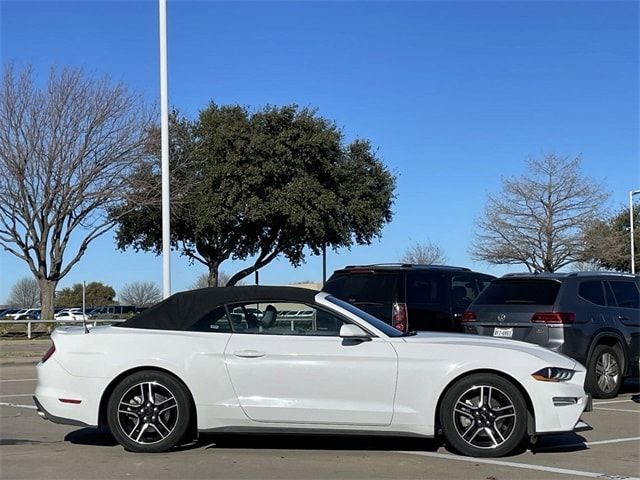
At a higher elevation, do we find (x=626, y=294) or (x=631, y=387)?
(x=626, y=294)

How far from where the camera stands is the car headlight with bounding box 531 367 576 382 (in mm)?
6754

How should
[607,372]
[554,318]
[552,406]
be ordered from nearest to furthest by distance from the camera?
[552,406] → [554,318] → [607,372]

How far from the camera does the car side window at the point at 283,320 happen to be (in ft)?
23.0

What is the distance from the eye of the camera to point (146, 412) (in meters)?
6.95

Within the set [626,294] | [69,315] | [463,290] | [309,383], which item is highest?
[463,290]

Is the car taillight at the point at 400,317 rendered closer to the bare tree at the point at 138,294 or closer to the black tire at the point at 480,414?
the black tire at the point at 480,414

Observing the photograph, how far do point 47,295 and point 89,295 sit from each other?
7954 cm

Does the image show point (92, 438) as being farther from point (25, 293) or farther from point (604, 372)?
point (25, 293)

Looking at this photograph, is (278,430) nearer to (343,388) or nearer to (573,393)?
(343,388)

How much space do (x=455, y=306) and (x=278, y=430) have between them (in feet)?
19.7

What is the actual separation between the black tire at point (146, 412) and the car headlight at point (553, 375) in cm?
321

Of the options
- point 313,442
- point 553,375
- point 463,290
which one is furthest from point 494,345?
point 463,290

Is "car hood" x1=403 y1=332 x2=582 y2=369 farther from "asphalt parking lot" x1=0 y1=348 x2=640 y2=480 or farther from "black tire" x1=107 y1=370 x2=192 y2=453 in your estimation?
"black tire" x1=107 y1=370 x2=192 y2=453

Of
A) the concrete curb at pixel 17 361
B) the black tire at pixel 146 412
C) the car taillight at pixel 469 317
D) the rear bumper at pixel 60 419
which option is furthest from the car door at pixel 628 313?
the concrete curb at pixel 17 361
